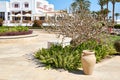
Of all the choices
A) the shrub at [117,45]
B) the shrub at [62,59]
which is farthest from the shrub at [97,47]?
the shrub at [62,59]

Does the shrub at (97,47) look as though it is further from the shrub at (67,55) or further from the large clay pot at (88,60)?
the large clay pot at (88,60)

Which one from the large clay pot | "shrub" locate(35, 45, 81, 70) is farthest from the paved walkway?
"shrub" locate(35, 45, 81, 70)

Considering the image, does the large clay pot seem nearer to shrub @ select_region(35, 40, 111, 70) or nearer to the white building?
shrub @ select_region(35, 40, 111, 70)

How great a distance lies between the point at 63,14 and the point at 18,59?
2.91 meters

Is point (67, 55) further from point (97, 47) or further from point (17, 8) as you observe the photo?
point (17, 8)

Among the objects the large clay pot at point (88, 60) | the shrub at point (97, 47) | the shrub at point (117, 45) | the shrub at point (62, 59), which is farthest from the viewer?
the shrub at point (117, 45)

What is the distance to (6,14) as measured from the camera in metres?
70.4

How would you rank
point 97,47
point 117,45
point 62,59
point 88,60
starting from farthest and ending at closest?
point 117,45
point 97,47
point 62,59
point 88,60

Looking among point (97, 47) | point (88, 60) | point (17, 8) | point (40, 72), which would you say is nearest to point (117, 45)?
point (97, 47)

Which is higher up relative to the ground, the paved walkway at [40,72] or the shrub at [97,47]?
the shrub at [97,47]

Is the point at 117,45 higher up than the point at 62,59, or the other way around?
the point at 117,45

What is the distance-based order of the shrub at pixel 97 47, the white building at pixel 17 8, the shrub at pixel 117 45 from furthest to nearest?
the white building at pixel 17 8 < the shrub at pixel 117 45 < the shrub at pixel 97 47

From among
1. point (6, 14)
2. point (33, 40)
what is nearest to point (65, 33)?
point (33, 40)

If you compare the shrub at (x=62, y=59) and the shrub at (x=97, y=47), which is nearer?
the shrub at (x=62, y=59)
